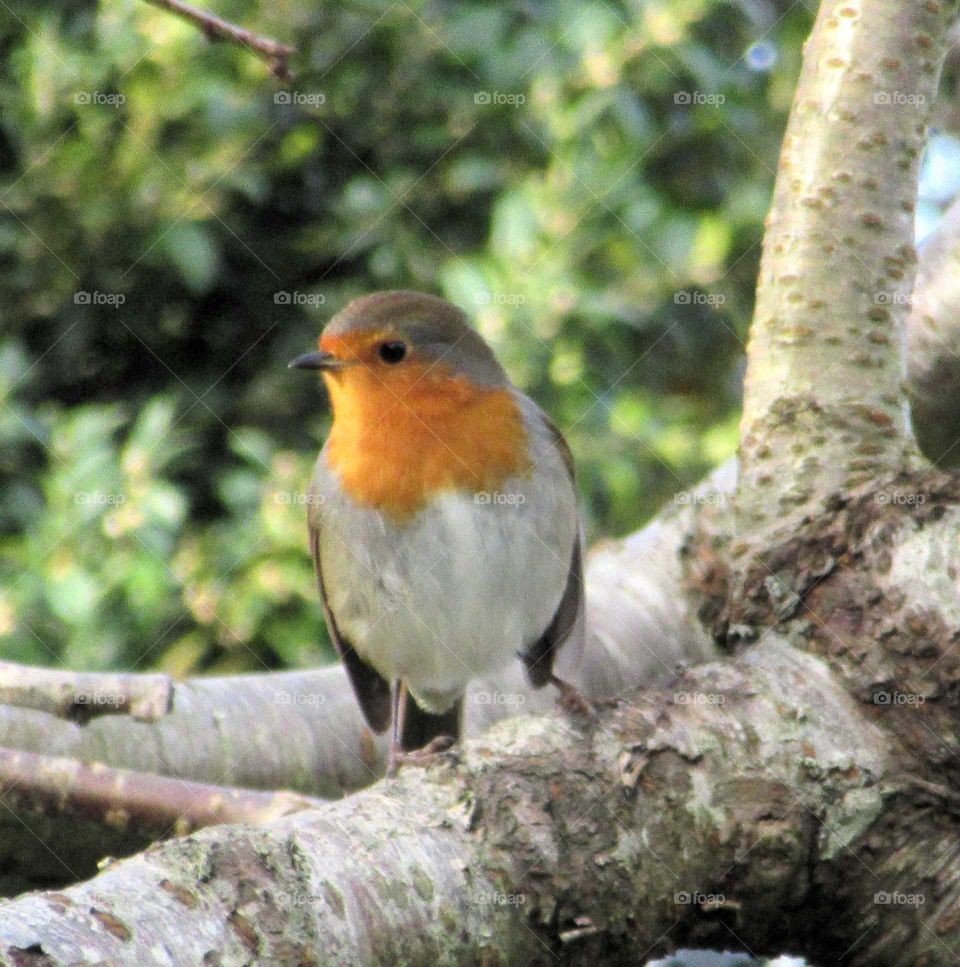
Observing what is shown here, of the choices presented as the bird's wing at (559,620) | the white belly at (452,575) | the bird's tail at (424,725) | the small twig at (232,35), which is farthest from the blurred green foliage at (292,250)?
the small twig at (232,35)

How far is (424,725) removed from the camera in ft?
12.5

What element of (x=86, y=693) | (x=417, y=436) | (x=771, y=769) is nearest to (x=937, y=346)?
(x=417, y=436)

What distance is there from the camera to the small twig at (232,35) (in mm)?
1587

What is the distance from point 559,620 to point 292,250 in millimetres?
2960

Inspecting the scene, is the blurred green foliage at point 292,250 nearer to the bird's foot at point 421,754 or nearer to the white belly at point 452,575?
the white belly at point 452,575

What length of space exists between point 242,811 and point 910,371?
2.09m

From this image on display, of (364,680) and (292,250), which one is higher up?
(292,250)

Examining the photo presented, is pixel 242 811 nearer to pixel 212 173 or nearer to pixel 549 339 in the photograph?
pixel 549 339

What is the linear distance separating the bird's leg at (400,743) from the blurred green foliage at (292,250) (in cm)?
160

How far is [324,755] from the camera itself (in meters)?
3.20

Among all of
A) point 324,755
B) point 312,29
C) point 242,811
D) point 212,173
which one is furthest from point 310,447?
point 242,811

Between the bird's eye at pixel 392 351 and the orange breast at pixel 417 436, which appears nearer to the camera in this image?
the orange breast at pixel 417 436

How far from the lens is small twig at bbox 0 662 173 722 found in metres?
2.32

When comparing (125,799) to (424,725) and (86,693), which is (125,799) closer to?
(86,693)
